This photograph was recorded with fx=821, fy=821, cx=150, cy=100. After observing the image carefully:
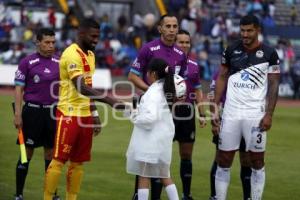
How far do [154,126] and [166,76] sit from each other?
598 millimetres

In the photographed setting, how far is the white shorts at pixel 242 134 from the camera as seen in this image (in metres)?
10.0

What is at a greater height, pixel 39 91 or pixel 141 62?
pixel 141 62

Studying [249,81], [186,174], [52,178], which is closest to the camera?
[52,178]

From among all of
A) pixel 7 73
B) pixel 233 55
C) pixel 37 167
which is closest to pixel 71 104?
pixel 233 55

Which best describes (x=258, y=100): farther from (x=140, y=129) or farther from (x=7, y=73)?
(x=7, y=73)

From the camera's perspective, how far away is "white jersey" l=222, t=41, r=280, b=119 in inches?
396

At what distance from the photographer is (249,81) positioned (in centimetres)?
1005

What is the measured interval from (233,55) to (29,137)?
304 cm

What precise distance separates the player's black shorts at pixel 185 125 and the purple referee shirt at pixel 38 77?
1768 millimetres

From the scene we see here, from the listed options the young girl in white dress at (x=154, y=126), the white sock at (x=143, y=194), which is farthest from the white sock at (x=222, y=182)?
the white sock at (x=143, y=194)

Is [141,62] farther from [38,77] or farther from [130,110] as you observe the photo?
[130,110]

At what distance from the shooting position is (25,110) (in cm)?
1128

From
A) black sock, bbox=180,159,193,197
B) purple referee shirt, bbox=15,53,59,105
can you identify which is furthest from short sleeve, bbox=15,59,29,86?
black sock, bbox=180,159,193,197

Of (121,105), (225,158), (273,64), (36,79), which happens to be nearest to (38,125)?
(36,79)
